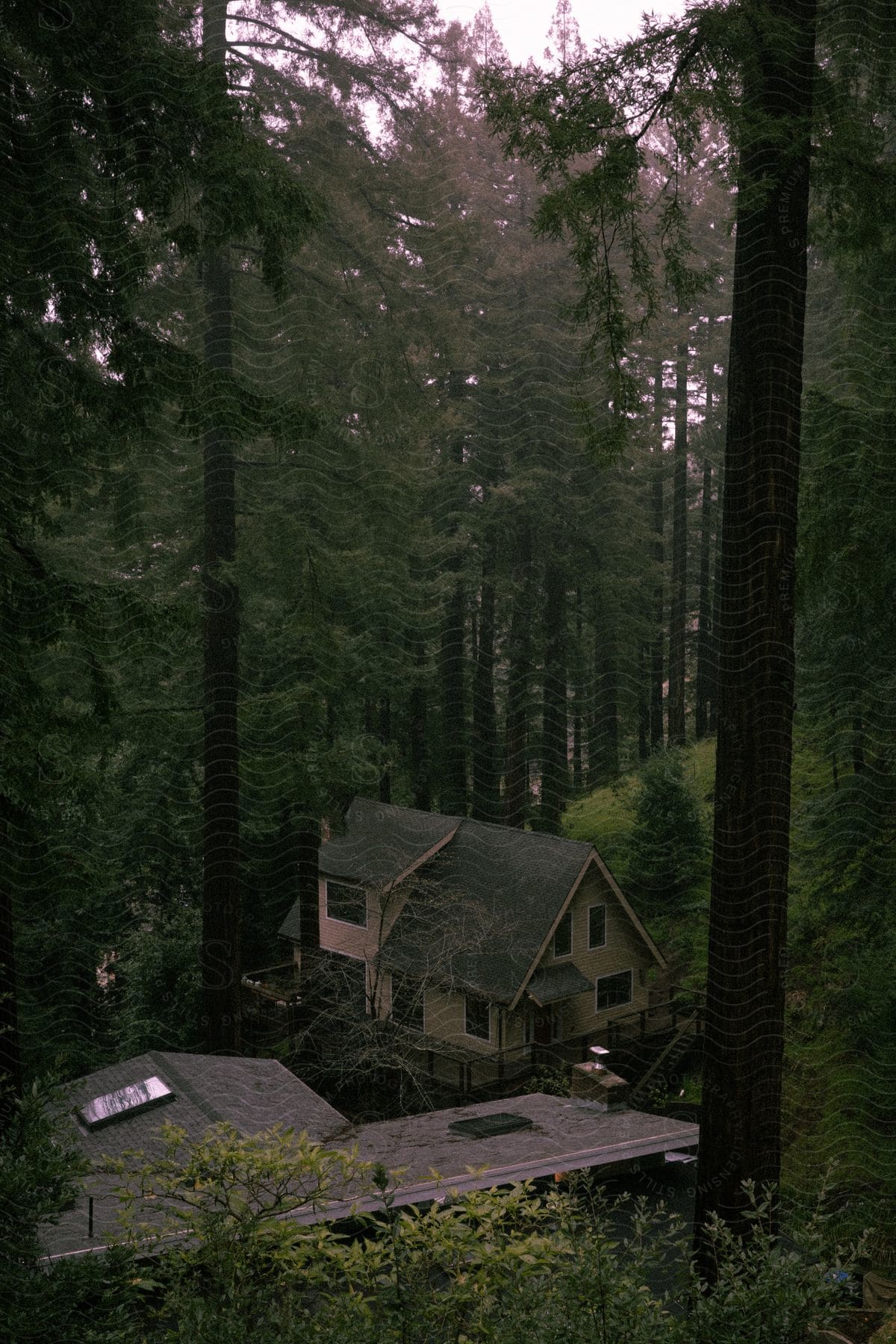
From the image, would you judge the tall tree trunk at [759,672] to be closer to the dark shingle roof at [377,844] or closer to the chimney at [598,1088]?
the chimney at [598,1088]

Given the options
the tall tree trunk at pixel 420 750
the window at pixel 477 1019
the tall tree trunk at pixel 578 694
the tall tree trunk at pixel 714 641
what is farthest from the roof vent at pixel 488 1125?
the tall tree trunk at pixel 714 641

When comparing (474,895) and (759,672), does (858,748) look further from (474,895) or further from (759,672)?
(474,895)

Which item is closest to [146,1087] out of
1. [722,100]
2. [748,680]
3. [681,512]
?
[748,680]

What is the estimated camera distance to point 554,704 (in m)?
14.3

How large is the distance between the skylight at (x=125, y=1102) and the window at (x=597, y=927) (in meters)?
5.82

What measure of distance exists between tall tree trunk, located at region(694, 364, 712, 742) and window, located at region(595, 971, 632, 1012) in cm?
592

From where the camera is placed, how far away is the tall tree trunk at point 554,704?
14.0 m

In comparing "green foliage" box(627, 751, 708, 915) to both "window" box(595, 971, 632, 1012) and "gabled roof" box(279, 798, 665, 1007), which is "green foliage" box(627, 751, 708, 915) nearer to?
"gabled roof" box(279, 798, 665, 1007)

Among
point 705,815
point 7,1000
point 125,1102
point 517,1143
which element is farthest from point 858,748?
point 7,1000

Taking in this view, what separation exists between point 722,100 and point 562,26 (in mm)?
11650

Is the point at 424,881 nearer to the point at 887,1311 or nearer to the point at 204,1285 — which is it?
the point at 887,1311

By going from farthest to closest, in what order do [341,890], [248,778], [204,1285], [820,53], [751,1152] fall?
1. [341,890]
2. [248,778]
3. [820,53]
4. [751,1152]
5. [204,1285]

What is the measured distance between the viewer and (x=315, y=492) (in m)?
9.70

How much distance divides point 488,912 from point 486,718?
4259mm
